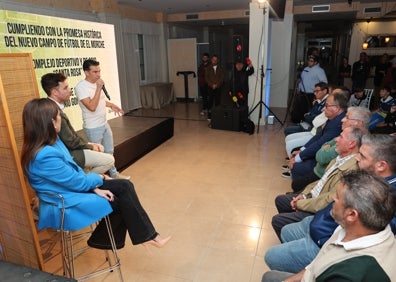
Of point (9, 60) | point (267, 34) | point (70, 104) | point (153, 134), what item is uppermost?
point (267, 34)

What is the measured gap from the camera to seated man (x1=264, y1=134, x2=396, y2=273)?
1.51m

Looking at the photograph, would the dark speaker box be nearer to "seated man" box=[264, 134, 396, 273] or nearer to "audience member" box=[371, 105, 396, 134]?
"audience member" box=[371, 105, 396, 134]

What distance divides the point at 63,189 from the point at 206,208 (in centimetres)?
161

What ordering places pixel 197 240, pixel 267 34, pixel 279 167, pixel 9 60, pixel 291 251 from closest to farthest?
1. pixel 291 251
2. pixel 9 60
3. pixel 197 240
4. pixel 279 167
5. pixel 267 34

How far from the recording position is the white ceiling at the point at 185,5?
6918 millimetres

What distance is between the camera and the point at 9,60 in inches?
78.2

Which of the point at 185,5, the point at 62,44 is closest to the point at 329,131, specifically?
the point at 62,44

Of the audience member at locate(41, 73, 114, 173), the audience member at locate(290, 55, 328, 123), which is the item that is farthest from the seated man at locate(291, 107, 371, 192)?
the audience member at locate(290, 55, 328, 123)

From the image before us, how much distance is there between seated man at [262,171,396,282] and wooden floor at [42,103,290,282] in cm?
109

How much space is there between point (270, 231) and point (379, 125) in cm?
274

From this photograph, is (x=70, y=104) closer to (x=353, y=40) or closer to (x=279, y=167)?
(x=279, y=167)

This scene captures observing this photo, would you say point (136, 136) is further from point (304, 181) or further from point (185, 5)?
point (185, 5)

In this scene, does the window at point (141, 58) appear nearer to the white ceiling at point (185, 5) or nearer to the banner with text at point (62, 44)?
the white ceiling at point (185, 5)

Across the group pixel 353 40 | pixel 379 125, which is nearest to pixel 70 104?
pixel 379 125
